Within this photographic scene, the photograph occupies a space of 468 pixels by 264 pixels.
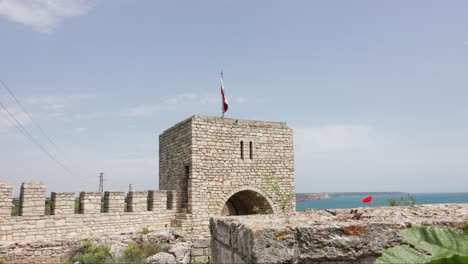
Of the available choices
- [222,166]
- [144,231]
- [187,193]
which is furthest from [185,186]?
[144,231]

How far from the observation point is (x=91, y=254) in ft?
34.2

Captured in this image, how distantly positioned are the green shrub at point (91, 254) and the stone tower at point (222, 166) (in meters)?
3.02

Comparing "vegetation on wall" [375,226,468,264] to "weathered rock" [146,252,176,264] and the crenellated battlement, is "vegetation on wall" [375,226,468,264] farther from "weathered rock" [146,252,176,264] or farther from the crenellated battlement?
the crenellated battlement

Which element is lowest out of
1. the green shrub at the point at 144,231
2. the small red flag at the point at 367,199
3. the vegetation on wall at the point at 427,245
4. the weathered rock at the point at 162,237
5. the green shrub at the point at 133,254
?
the green shrub at the point at 133,254

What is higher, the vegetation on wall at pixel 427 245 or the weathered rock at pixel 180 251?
the vegetation on wall at pixel 427 245

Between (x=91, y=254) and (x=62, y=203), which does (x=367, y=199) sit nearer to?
(x=91, y=254)

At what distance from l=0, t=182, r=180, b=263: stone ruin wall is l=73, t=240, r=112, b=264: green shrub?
356 millimetres

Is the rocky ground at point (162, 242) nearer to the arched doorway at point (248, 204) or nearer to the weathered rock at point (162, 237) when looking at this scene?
the weathered rock at point (162, 237)

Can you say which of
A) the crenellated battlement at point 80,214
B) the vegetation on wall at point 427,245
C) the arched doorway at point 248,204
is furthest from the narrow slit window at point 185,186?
the vegetation on wall at point 427,245

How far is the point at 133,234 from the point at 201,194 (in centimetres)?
265

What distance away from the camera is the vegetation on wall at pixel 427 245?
2.55 ft

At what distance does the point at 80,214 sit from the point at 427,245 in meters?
12.2

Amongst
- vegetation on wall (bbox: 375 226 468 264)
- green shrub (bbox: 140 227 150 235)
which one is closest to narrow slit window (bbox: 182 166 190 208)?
green shrub (bbox: 140 227 150 235)

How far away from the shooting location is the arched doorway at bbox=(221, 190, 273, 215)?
48.9ft
